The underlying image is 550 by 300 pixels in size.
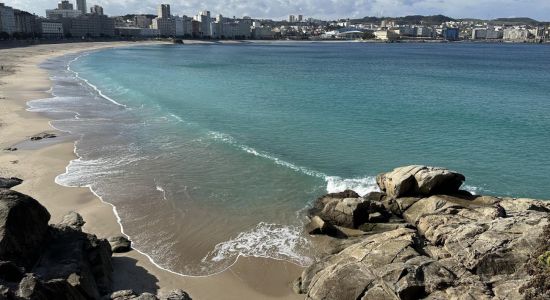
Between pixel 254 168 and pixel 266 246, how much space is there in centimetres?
837

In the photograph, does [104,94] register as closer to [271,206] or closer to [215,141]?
[215,141]

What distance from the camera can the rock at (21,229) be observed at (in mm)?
10820

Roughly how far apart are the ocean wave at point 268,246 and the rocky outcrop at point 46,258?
3658 millimetres

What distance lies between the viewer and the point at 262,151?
26.9m

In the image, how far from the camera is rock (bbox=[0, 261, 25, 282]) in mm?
9164

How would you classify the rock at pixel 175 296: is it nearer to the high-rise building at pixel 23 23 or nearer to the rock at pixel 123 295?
the rock at pixel 123 295

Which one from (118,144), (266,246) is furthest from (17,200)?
(118,144)

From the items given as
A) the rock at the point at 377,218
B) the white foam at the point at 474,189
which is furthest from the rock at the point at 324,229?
the white foam at the point at 474,189

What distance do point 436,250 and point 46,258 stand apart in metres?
10.6

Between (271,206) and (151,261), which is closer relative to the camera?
(151,261)

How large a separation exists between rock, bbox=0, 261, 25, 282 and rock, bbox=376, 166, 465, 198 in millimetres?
13291

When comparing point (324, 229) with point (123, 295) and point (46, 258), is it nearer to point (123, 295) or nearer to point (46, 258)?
point (123, 295)

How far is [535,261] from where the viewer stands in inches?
411

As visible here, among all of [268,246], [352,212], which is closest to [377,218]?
[352,212]
